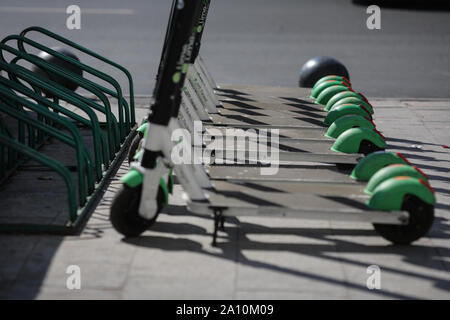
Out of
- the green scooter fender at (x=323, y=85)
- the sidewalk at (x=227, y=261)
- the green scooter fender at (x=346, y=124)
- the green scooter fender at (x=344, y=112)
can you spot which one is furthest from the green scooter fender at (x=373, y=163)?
the green scooter fender at (x=323, y=85)

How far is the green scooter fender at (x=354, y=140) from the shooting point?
286 inches

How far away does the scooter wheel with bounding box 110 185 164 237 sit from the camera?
5.71 metres

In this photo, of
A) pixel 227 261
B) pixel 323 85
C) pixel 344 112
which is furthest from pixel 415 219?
pixel 323 85

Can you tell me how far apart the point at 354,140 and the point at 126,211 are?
253 cm

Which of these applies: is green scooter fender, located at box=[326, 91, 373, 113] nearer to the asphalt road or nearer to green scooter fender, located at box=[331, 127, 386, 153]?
green scooter fender, located at box=[331, 127, 386, 153]

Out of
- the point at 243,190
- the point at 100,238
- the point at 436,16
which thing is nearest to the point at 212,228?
the point at 243,190

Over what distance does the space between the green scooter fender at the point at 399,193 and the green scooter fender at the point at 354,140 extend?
1.57m

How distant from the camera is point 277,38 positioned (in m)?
15.4

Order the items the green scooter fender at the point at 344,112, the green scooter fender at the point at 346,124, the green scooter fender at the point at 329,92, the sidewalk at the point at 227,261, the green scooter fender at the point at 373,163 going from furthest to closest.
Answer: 1. the green scooter fender at the point at 329,92
2. the green scooter fender at the point at 344,112
3. the green scooter fender at the point at 346,124
4. the green scooter fender at the point at 373,163
5. the sidewalk at the point at 227,261

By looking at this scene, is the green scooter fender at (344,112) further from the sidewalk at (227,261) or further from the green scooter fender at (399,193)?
the green scooter fender at (399,193)

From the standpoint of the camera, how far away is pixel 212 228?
609 centimetres

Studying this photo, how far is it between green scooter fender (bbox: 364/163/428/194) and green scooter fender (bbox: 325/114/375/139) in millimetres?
1779

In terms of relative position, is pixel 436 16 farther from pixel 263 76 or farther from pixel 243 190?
pixel 243 190

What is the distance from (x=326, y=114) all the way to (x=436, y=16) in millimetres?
10228
